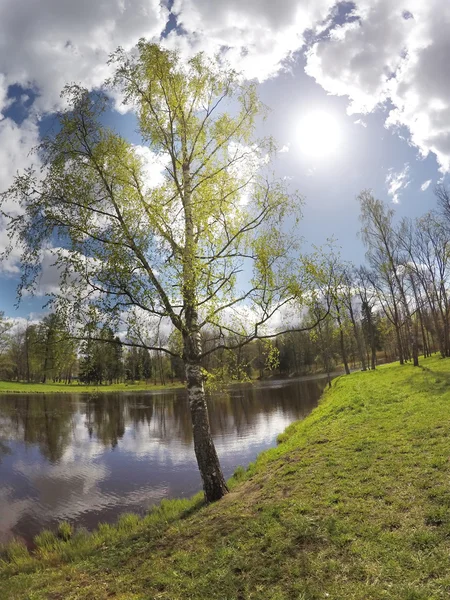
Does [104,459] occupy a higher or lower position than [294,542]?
lower

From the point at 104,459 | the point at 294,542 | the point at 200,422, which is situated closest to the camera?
the point at 294,542

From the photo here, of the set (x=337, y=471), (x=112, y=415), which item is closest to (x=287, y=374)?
(x=112, y=415)

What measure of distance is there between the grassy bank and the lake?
2.36 metres

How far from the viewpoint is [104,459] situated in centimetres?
1808

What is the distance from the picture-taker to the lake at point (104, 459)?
11945 millimetres

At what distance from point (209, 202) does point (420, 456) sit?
26.5 feet

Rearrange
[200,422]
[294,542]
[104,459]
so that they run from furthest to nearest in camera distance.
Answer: [104,459] → [200,422] → [294,542]

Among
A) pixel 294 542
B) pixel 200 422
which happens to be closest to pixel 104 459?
pixel 200 422

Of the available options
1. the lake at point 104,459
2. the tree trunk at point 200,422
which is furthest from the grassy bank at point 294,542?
the lake at point 104,459

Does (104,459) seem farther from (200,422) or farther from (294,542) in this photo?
(294,542)

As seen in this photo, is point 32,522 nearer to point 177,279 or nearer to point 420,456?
point 177,279

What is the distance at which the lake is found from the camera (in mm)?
11945

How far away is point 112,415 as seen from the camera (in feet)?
110

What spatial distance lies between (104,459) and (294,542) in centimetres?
1549
